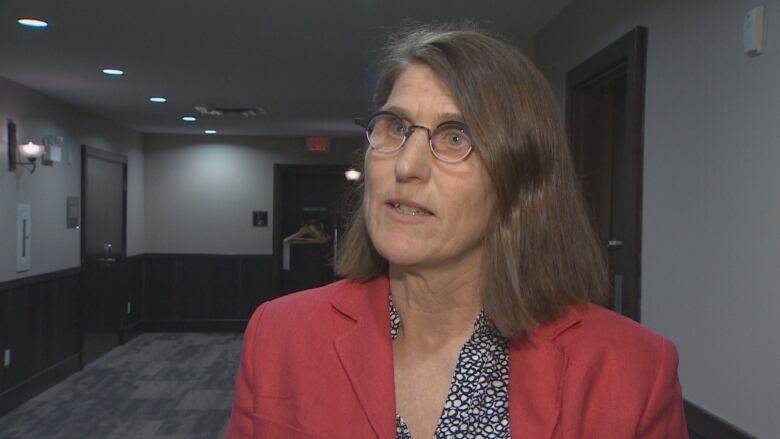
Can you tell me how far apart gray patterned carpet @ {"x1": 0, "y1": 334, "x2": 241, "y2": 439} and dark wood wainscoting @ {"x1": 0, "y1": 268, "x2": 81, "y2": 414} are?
0.12m

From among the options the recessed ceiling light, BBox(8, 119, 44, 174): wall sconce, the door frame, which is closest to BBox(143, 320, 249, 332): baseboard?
the door frame

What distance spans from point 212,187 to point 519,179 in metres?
8.60

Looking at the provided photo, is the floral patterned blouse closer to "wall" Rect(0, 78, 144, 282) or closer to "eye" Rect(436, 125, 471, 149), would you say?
"eye" Rect(436, 125, 471, 149)

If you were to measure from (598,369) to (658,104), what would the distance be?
1.69 meters

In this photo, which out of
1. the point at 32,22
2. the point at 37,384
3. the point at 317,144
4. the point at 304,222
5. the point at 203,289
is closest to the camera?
the point at 32,22

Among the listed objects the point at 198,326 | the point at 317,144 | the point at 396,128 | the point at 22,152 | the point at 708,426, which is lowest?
the point at 198,326

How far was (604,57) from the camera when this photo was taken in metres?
2.85

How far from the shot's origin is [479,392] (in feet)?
3.23

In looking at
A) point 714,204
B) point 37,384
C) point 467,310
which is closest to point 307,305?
point 467,310

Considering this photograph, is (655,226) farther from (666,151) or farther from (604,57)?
(604,57)

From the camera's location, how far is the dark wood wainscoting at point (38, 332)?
5.29 metres

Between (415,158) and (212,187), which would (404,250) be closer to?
(415,158)

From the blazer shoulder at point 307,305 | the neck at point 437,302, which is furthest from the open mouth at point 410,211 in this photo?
the blazer shoulder at point 307,305

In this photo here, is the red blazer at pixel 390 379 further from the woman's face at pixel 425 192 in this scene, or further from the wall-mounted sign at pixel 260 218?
the wall-mounted sign at pixel 260 218
